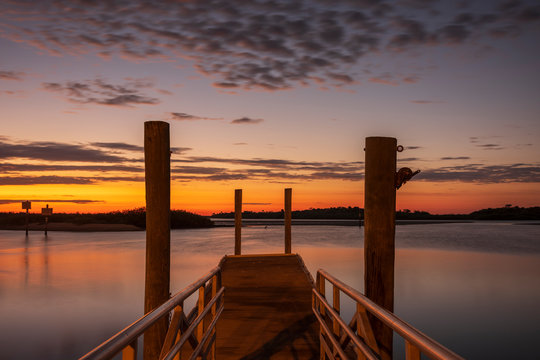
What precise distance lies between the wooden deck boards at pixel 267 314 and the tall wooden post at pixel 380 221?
6.36 ft

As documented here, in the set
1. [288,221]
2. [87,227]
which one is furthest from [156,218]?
[87,227]

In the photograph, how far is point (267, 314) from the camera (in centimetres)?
818

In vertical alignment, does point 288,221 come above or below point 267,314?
above

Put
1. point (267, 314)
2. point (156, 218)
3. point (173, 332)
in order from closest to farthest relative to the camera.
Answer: point (173, 332) → point (156, 218) → point (267, 314)

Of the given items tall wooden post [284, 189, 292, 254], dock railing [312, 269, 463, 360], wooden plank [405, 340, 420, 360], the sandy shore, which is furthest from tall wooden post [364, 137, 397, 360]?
the sandy shore

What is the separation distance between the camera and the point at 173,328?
11.1 ft

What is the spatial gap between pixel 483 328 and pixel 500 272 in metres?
12.7

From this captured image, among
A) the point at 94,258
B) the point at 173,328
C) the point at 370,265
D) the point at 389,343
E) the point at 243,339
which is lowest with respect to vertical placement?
the point at 94,258

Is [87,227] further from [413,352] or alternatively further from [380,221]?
Result: [413,352]

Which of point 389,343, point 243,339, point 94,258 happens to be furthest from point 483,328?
point 94,258

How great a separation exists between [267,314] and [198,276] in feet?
51.1

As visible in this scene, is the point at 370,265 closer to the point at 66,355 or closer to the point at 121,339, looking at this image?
the point at 121,339

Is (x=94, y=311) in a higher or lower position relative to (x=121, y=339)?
lower

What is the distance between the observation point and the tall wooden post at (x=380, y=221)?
15.1 ft
